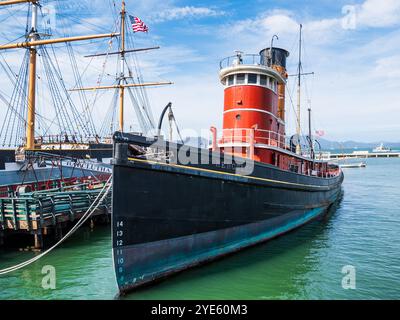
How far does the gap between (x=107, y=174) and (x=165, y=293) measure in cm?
1653

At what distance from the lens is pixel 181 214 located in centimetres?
879

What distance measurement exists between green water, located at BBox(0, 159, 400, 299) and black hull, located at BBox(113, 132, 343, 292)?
538 millimetres

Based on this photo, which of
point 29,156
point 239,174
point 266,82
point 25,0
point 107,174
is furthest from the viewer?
point 107,174

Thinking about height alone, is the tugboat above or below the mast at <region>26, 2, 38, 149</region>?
below

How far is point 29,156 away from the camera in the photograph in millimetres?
17250

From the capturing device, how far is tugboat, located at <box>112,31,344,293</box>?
7.77 metres

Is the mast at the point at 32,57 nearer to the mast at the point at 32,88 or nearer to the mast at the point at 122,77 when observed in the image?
the mast at the point at 32,88

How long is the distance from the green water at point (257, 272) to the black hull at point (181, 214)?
1.77 ft

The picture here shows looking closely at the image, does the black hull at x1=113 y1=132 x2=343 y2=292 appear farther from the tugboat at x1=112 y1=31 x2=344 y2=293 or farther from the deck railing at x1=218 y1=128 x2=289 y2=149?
the deck railing at x1=218 y1=128 x2=289 y2=149

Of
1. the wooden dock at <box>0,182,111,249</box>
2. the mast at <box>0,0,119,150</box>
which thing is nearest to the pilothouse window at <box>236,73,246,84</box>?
the wooden dock at <box>0,182,111,249</box>

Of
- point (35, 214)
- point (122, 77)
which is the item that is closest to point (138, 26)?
point (122, 77)

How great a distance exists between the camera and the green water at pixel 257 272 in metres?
8.09

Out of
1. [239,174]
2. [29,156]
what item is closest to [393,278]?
[239,174]
